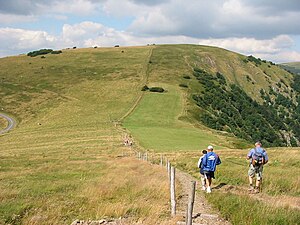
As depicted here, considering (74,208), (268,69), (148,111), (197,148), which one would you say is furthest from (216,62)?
(74,208)

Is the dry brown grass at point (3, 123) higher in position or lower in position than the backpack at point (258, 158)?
lower

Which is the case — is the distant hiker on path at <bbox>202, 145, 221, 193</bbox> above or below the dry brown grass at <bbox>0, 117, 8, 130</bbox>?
above

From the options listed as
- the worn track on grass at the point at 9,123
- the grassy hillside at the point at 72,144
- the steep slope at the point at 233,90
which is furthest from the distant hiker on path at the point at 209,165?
the steep slope at the point at 233,90

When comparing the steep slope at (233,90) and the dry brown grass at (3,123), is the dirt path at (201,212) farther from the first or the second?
the dry brown grass at (3,123)

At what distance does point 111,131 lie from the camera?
56.5 m

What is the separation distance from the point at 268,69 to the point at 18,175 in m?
153

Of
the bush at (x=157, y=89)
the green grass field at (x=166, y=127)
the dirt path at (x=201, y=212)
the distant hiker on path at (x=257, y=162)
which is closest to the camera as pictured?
the dirt path at (x=201, y=212)

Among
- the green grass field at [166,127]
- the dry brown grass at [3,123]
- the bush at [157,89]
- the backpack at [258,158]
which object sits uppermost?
the backpack at [258,158]

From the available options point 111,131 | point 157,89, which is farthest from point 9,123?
point 157,89

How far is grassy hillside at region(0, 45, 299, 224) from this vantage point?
43.4 ft

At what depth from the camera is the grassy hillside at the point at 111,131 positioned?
43.4 feet

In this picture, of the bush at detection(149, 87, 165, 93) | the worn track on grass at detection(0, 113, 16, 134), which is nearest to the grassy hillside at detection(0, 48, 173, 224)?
the worn track on grass at detection(0, 113, 16, 134)

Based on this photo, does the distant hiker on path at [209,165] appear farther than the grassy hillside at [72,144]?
Yes

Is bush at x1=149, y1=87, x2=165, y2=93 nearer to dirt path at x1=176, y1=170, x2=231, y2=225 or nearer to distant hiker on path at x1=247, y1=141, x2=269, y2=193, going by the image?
distant hiker on path at x1=247, y1=141, x2=269, y2=193
